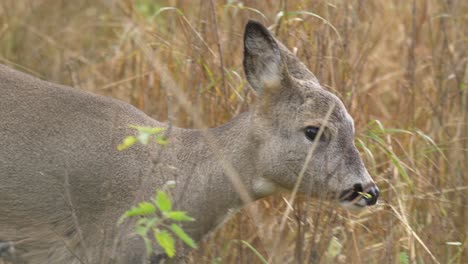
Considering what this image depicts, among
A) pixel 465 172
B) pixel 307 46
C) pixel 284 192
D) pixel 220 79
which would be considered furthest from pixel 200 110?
pixel 465 172

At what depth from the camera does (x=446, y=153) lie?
271 inches

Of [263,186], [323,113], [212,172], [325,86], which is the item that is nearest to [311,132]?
[323,113]

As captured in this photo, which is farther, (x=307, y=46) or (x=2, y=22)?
(x=2, y=22)

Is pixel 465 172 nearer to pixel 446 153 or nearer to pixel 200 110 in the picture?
pixel 446 153

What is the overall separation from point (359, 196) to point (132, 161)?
1151mm

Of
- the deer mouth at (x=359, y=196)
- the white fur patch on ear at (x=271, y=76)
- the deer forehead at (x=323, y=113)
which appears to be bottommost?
the deer mouth at (x=359, y=196)

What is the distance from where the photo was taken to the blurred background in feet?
19.8

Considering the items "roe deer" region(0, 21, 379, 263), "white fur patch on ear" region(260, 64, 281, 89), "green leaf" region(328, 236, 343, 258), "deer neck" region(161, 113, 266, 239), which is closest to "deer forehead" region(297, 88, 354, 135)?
"roe deer" region(0, 21, 379, 263)

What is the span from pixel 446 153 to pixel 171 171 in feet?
7.06

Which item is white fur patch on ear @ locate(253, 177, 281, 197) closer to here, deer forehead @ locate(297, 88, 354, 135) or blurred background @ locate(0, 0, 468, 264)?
blurred background @ locate(0, 0, 468, 264)

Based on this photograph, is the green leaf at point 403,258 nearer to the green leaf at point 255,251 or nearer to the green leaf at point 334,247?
the green leaf at point 334,247

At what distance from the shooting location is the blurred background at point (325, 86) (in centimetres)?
602

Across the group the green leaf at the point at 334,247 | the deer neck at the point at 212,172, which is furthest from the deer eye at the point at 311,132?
the green leaf at the point at 334,247

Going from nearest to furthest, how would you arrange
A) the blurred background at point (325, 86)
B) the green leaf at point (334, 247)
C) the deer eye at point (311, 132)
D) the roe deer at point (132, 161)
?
1. the roe deer at point (132, 161)
2. the deer eye at point (311, 132)
3. the green leaf at point (334, 247)
4. the blurred background at point (325, 86)
